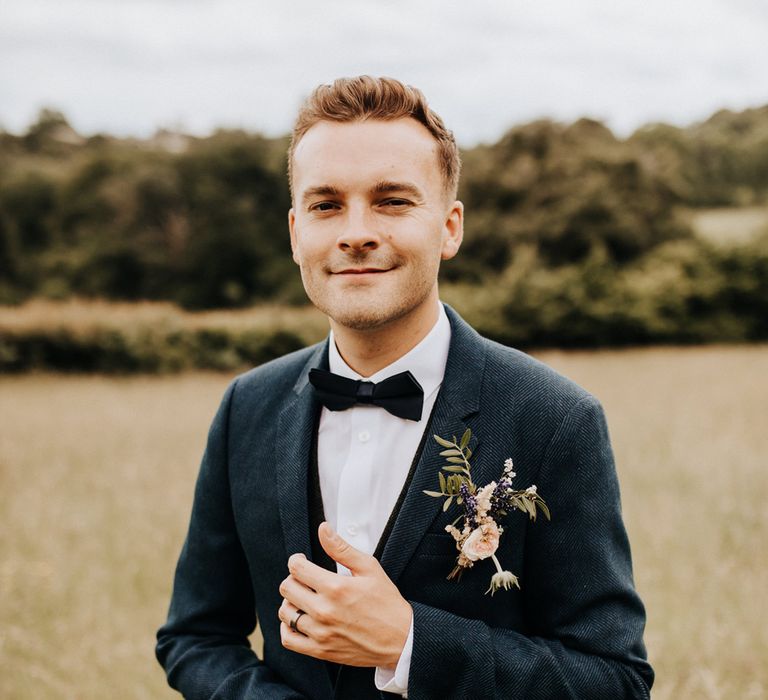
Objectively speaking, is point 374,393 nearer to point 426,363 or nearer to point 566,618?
point 426,363

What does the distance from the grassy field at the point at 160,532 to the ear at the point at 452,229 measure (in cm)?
354

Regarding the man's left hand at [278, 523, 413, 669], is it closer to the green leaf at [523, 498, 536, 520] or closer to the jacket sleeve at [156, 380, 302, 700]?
the green leaf at [523, 498, 536, 520]

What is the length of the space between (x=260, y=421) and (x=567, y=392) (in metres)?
0.89

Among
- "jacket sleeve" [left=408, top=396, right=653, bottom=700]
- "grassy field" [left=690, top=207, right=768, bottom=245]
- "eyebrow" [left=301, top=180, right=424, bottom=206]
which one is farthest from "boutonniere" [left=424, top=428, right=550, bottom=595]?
"grassy field" [left=690, top=207, right=768, bottom=245]

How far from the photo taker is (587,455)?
177 centimetres

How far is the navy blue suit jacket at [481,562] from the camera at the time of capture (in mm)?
1670

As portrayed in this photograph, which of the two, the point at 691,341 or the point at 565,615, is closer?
the point at 565,615

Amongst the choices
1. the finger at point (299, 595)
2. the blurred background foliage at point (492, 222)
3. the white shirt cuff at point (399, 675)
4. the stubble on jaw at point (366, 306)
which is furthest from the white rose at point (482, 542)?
the blurred background foliage at point (492, 222)

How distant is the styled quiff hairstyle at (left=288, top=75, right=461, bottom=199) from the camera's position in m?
1.82

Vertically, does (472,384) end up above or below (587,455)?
above

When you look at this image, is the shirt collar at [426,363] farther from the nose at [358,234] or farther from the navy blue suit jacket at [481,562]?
the nose at [358,234]

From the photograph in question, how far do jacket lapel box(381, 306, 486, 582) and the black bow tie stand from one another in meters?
0.07

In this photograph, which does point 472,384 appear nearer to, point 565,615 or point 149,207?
point 565,615

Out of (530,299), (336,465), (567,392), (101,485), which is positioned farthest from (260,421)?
(530,299)
